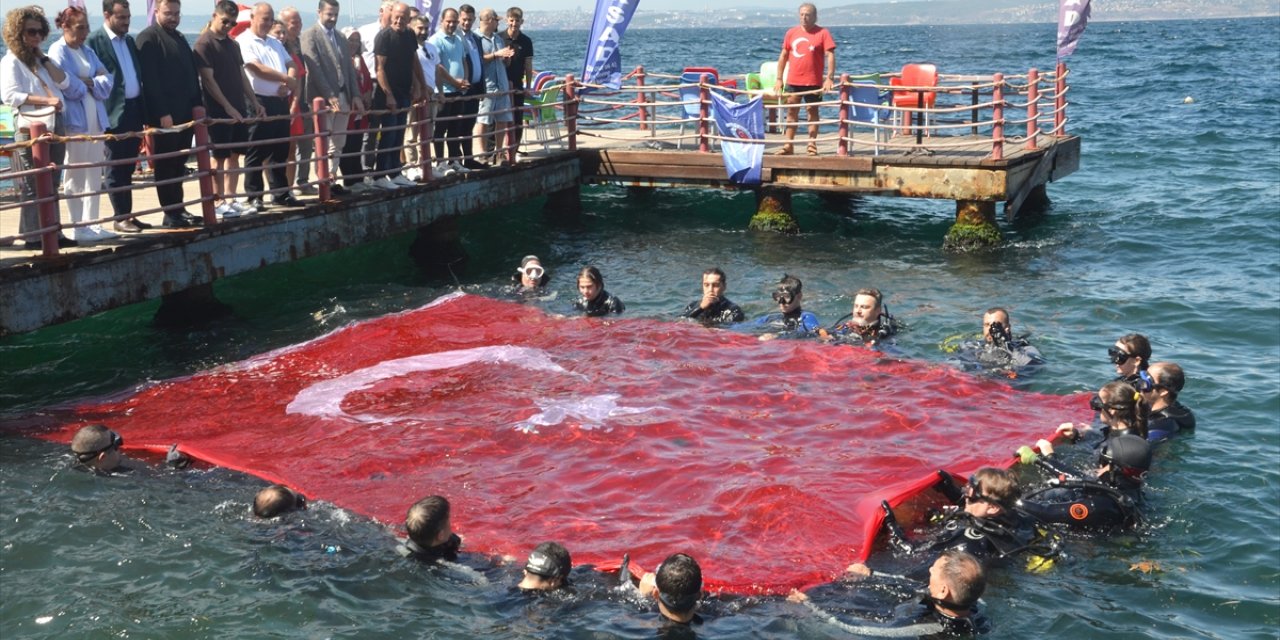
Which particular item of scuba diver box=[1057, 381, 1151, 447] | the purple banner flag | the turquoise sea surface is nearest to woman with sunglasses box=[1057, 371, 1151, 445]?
scuba diver box=[1057, 381, 1151, 447]

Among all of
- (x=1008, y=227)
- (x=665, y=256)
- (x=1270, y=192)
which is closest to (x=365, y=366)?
(x=665, y=256)

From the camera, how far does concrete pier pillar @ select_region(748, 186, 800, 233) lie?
21.3m

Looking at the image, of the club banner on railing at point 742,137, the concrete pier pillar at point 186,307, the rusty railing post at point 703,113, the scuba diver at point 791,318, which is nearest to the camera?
the scuba diver at point 791,318

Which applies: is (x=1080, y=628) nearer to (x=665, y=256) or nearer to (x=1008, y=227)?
(x=665, y=256)

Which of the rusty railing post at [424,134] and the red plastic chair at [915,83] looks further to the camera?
the red plastic chair at [915,83]

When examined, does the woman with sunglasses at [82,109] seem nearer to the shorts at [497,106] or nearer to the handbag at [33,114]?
the handbag at [33,114]

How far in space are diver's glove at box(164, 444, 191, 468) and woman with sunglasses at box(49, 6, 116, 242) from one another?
139 inches

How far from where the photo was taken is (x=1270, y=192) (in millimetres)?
26234

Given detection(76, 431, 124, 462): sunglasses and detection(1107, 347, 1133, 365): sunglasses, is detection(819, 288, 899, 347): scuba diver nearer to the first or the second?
detection(1107, 347, 1133, 365): sunglasses

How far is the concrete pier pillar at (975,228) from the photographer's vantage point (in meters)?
20.0

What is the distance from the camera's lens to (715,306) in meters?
15.6

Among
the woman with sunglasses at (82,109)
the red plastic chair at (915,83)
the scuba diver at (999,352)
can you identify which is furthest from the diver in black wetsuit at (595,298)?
the red plastic chair at (915,83)

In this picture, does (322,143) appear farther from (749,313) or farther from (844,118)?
(844,118)

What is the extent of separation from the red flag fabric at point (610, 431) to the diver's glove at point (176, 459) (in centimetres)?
10
